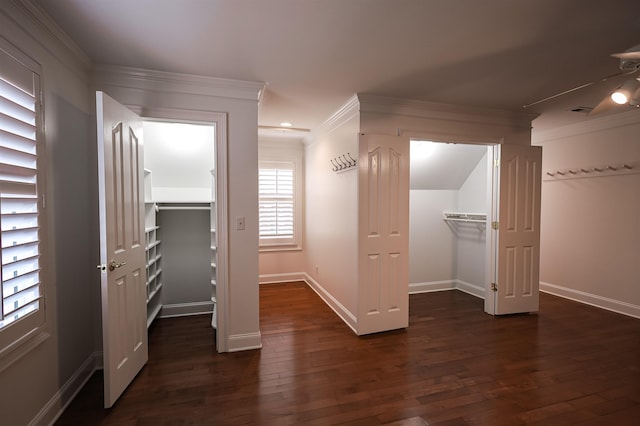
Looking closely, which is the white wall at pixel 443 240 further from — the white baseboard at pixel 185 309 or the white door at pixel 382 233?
the white baseboard at pixel 185 309

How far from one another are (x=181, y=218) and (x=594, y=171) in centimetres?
536

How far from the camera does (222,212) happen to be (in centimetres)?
276

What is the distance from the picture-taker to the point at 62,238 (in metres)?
2.04

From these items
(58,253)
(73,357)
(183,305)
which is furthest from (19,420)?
(183,305)

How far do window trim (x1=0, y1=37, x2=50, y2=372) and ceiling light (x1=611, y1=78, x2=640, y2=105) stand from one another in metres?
3.34

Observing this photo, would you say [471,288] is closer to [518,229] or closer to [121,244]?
[518,229]

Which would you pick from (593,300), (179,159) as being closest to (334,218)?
(179,159)

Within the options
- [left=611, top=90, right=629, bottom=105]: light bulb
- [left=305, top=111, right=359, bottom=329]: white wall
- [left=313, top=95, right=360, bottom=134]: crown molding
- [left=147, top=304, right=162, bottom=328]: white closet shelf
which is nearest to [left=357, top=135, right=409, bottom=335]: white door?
[left=305, top=111, right=359, bottom=329]: white wall

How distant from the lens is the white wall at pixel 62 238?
1.63 metres

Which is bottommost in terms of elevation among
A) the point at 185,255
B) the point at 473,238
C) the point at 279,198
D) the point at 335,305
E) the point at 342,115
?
the point at 335,305

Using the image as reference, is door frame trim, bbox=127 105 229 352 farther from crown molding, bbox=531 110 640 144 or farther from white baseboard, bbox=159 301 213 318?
crown molding, bbox=531 110 640 144

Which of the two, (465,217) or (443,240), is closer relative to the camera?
(465,217)

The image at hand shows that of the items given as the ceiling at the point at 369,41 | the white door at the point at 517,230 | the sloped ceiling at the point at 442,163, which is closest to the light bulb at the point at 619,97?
the ceiling at the point at 369,41

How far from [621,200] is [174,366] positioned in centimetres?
530
